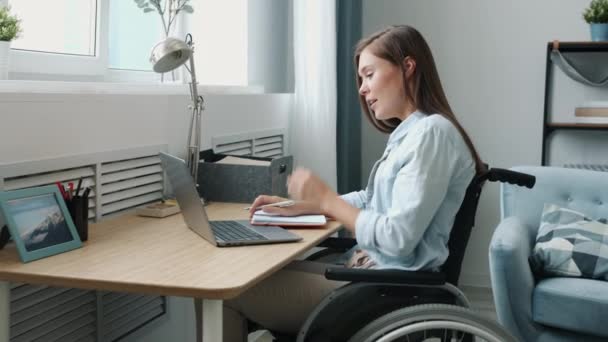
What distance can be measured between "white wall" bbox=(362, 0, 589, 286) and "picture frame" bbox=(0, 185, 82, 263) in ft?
8.97

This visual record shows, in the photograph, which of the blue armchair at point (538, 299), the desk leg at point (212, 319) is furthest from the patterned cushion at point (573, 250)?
the desk leg at point (212, 319)

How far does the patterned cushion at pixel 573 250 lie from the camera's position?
2.58m

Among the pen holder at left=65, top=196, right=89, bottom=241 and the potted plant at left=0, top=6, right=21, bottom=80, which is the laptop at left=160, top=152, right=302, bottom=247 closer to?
the pen holder at left=65, top=196, right=89, bottom=241

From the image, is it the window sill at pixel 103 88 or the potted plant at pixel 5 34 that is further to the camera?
the potted plant at pixel 5 34

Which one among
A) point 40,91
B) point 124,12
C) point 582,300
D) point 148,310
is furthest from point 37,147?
point 582,300

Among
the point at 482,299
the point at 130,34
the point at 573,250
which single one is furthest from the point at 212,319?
the point at 482,299

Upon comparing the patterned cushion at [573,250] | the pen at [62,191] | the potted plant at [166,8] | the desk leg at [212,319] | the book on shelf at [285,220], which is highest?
the potted plant at [166,8]

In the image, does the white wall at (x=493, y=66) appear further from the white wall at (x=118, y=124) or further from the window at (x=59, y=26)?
the window at (x=59, y=26)

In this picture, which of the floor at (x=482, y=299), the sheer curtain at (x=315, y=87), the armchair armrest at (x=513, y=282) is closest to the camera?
the armchair armrest at (x=513, y=282)

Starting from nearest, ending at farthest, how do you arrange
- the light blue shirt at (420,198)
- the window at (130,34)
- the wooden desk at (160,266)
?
the wooden desk at (160,266) → the light blue shirt at (420,198) → the window at (130,34)

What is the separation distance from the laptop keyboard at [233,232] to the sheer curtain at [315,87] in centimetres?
145

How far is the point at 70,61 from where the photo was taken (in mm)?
2455

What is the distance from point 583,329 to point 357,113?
5.38ft

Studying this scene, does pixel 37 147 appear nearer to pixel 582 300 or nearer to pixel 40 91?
pixel 40 91
